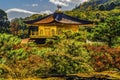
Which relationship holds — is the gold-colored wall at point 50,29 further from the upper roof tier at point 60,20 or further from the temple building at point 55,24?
the upper roof tier at point 60,20

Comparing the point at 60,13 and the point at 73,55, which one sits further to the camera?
the point at 60,13

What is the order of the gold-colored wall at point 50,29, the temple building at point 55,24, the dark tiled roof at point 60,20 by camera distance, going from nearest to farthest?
the temple building at point 55,24 < the gold-colored wall at point 50,29 < the dark tiled roof at point 60,20

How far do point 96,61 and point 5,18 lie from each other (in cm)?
8768

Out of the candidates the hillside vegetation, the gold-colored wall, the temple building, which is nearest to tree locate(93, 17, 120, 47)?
the temple building

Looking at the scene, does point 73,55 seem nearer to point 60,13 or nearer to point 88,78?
point 88,78

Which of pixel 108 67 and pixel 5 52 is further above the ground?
pixel 5 52

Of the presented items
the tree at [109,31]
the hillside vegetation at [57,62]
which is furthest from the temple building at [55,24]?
the hillside vegetation at [57,62]

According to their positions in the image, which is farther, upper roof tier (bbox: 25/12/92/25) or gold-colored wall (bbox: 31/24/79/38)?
upper roof tier (bbox: 25/12/92/25)

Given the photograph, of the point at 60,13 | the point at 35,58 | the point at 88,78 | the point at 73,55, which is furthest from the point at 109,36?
the point at 88,78

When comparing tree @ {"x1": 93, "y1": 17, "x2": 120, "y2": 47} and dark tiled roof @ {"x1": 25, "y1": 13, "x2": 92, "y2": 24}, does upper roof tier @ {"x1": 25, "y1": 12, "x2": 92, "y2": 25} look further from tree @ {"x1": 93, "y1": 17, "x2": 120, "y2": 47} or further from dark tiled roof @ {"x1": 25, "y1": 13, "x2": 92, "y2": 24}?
tree @ {"x1": 93, "y1": 17, "x2": 120, "y2": 47}

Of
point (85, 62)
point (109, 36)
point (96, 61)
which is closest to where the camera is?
point (85, 62)

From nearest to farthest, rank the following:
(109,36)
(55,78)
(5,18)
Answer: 1. (55,78)
2. (109,36)
3. (5,18)

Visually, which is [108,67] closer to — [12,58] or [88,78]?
[12,58]

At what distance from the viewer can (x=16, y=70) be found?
18.8 meters
